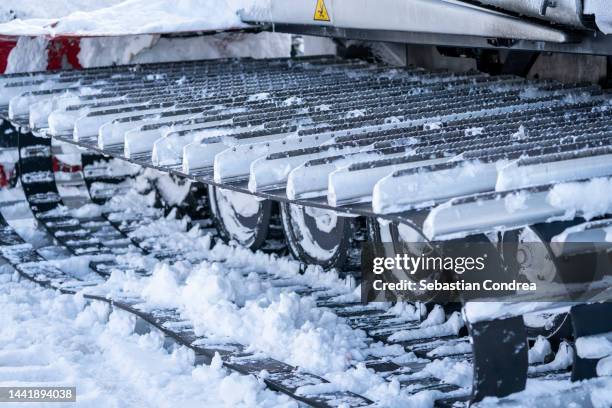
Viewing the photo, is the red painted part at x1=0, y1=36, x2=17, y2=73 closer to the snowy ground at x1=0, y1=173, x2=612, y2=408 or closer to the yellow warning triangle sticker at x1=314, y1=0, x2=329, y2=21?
the snowy ground at x1=0, y1=173, x2=612, y2=408

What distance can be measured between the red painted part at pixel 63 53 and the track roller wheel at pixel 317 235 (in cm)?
170

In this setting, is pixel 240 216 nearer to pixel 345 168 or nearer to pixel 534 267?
pixel 534 267

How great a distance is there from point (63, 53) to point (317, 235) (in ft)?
6.51

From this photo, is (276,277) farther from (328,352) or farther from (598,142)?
(598,142)

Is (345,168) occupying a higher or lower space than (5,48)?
lower

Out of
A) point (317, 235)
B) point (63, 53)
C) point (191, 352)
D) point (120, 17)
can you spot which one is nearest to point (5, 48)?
point (63, 53)

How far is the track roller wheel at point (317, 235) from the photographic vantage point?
196 inches

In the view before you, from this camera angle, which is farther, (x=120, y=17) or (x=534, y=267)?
Answer: (x=120, y=17)

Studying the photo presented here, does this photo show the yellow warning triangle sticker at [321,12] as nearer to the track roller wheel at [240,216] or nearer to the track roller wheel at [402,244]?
the track roller wheel at [240,216]

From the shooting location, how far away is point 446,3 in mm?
4520

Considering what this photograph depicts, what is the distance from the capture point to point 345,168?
3.21 metres

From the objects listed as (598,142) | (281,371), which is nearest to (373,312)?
(281,371)

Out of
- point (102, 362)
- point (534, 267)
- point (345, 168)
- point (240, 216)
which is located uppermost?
point (345, 168)

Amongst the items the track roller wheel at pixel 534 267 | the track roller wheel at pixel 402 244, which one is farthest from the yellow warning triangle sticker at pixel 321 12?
the track roller wheel at pixel 534 267
